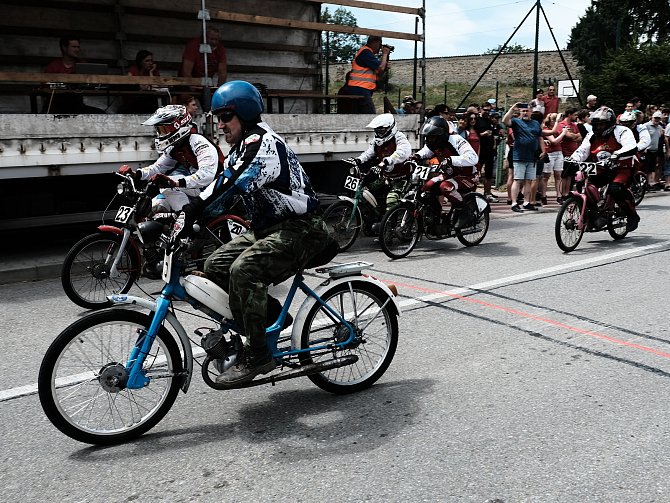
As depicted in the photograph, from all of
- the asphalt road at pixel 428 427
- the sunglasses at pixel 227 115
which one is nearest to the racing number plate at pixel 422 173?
the asphalt road at pixel 428 427

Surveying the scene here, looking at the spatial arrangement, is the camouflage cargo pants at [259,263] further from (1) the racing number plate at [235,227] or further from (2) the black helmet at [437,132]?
(2) the black helmet at [437,132]

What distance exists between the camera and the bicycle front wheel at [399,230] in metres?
8.81

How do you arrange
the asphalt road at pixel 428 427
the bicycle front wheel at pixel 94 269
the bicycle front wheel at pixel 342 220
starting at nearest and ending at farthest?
the asphalt road at pixel 428 427 → the bicycle front wheel at pixel 94 269 → the bicycle front wheel at pixel 342 220

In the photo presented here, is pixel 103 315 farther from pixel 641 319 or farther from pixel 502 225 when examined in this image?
pixel 502 225

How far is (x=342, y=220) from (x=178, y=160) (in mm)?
2700

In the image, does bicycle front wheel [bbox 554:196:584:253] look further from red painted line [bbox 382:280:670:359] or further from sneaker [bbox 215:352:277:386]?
sneaker [bbox 215:352:277:386]

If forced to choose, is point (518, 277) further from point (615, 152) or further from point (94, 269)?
point (94, 269)

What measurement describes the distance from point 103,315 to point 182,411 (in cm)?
85

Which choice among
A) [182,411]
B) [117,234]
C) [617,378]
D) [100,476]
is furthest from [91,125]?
[617,378]

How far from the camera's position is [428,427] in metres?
3.88

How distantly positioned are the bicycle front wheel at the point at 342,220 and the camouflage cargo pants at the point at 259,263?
4921 mm

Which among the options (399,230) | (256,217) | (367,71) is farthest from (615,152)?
(256,217)

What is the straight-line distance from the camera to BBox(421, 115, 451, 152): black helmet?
9.27 m

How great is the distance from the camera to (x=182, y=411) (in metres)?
4.13
